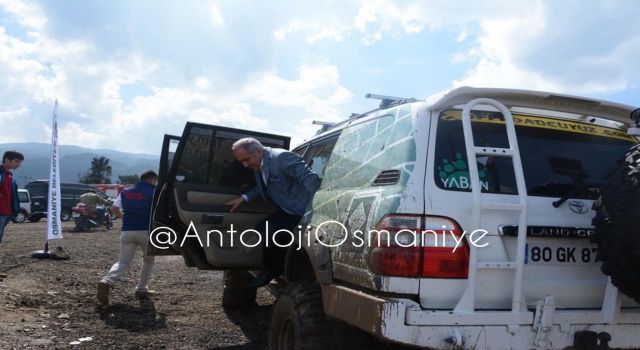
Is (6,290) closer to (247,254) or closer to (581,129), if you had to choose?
(247,254)

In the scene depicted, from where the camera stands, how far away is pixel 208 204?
201 inches

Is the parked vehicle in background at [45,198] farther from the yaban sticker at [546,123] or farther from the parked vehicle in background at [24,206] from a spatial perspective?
the yaban sticker at [546,123]

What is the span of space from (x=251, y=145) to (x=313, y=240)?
1.40 meters

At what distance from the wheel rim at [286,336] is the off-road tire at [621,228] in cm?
184

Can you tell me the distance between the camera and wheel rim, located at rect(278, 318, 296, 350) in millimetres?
3464

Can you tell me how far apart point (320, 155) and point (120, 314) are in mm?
3402

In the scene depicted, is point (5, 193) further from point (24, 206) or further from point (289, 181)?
point (24, 206)

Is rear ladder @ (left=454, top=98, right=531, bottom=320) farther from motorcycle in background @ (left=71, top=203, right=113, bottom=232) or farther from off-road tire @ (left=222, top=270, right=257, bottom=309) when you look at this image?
motorcycle in background @ (left=71, top=203, right=113, bottom=232)

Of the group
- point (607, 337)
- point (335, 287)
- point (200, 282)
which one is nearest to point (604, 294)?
point (607, 337)

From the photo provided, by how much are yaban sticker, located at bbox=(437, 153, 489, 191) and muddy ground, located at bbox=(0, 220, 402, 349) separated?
3044 millimetres

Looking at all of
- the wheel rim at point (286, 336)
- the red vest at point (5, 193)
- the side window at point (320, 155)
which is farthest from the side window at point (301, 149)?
the red vest at point (5, 193)

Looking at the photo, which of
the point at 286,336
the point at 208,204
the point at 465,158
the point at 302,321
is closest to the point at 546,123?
the point at 465,158

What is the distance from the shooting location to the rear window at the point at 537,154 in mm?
2730

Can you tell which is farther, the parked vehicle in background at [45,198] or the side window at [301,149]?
the parked vehicle in background at [45,198]
